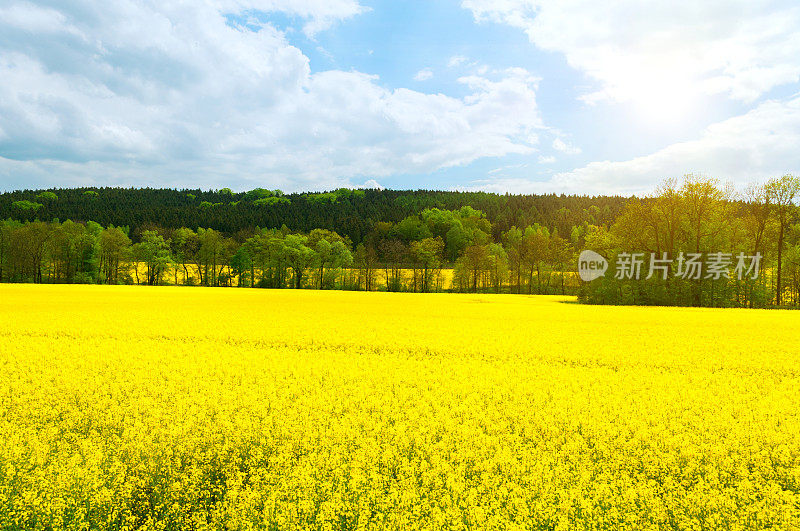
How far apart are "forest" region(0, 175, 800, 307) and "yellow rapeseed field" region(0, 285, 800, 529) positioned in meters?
30.9

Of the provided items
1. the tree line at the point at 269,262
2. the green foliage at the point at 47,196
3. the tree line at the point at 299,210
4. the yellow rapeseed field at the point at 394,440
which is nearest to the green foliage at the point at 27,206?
the tree line at the point at 299,210

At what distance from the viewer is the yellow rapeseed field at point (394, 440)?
5176 millimetres

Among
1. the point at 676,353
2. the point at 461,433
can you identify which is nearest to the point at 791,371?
the point at 676,353

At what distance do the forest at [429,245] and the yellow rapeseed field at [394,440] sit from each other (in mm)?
30939

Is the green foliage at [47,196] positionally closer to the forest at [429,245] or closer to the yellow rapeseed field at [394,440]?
the forest at [429,245]

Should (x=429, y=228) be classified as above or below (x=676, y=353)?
above

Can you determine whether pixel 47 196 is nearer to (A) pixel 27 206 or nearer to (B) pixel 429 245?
(A) pixel 27 206

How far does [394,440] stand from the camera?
6887mm

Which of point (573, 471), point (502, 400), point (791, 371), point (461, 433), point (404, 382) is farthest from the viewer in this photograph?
point (791, 371)

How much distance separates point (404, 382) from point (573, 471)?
200 inches

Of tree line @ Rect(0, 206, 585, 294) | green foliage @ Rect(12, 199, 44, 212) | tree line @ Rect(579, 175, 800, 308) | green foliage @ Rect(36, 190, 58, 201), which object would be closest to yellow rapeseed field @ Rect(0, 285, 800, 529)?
tree line @ Rect(579, 175, 800, 308)

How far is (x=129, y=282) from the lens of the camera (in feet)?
250

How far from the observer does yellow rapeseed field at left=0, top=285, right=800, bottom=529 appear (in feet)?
17.0

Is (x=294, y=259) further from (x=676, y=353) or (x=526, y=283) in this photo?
(x=676, y=353)
